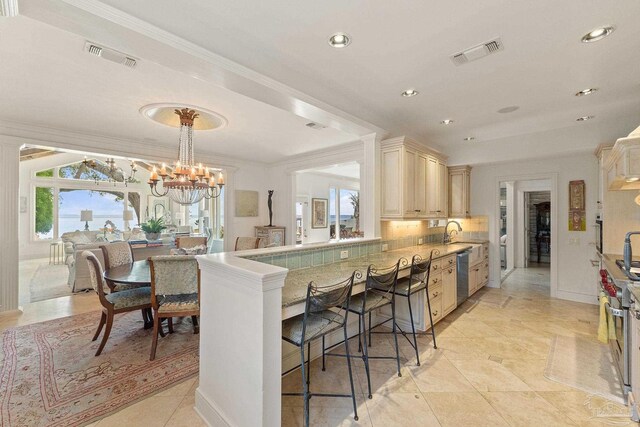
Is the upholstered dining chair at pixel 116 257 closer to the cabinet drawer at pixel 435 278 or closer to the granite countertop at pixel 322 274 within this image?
the granite countertop at pixel 322 274

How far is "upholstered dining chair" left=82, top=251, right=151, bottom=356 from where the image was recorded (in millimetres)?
2861

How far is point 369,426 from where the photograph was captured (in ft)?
6.09

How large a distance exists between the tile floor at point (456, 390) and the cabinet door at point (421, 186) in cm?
156

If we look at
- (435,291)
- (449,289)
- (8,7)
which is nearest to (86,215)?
(8,7)

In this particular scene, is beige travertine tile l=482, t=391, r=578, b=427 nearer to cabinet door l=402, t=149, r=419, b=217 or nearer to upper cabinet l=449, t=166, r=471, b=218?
cabinet door l=402, t=149, r=419, b=217

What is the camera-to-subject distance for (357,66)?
248 centimetres

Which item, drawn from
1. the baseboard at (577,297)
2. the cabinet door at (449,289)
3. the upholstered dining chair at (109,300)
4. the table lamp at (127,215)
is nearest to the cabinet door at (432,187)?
the cabinet door at (449,289)

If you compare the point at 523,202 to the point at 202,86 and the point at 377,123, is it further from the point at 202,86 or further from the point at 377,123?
the point at 202,86

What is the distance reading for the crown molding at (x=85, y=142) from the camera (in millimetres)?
3939

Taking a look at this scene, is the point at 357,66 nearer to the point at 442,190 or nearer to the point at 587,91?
the point at 587,91

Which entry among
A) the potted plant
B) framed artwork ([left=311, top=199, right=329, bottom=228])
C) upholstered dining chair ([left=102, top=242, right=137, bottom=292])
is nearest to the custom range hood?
upholstered dining chair ([left=102, top=242, right=137, bottom=292])

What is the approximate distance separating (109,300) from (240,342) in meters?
2.20

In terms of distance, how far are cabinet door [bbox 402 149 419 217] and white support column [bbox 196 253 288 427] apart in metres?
2.52

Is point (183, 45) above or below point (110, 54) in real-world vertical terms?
below
